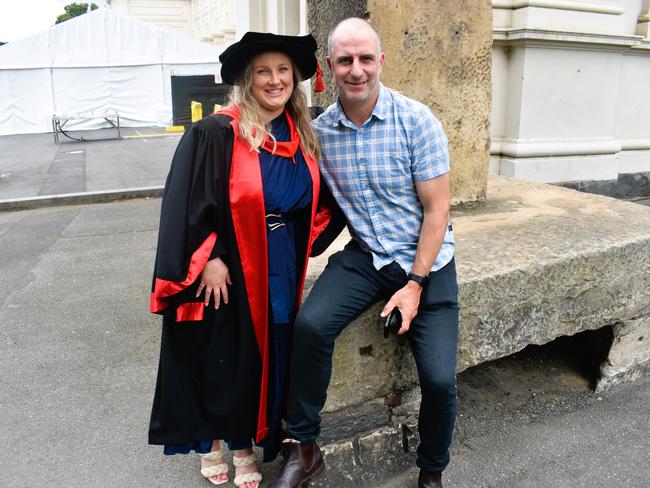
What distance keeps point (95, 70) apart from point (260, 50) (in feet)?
66.2

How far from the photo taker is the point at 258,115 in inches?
89.2

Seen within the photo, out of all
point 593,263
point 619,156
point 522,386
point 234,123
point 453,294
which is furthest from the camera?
point 619,156

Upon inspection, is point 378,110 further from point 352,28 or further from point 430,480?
point 430,480

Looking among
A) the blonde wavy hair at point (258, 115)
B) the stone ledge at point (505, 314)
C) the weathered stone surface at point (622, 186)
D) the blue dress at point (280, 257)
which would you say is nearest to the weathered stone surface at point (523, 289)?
the stone ledge at point (505, 314)

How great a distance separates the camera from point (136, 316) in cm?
444

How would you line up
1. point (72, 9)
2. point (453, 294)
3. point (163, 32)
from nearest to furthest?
point (453, 294)
point (163, 32)
point (72, 9)

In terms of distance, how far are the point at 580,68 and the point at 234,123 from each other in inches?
225

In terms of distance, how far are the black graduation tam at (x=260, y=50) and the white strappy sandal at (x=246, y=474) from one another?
1585 millimetres

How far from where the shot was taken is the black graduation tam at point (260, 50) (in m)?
2.20

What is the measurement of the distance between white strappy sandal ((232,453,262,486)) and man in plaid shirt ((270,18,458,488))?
249 mm

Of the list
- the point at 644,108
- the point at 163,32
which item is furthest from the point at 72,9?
the point at 644,108

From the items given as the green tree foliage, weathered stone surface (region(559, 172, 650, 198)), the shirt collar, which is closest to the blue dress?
the shirt collar

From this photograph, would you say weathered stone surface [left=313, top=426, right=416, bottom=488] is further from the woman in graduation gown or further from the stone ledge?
the woman in graduation gown

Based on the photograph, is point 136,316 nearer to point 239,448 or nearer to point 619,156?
point 239,448
